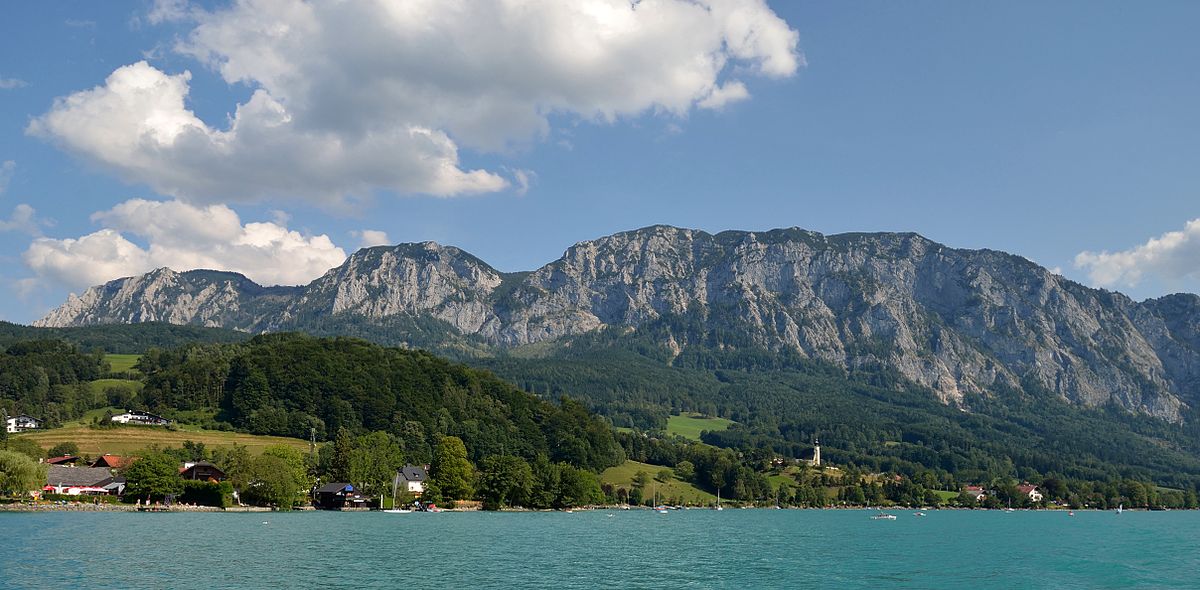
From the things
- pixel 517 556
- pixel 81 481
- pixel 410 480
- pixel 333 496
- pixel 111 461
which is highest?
pixel 111 461

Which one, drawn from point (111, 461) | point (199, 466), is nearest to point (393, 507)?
point (199, 466)

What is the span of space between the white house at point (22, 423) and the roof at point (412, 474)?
269 ft

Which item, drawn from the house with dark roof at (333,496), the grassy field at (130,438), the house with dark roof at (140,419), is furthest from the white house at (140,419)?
the house with dark roof at (333,496)

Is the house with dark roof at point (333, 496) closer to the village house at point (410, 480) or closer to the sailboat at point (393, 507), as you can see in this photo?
the sailboat at point (393, 507)

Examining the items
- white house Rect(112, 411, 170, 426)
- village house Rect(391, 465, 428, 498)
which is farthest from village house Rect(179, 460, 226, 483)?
white house Rect(112, 411, 170, 426)

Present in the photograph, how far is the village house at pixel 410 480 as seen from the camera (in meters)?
166

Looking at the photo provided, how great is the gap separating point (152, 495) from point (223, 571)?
281ft

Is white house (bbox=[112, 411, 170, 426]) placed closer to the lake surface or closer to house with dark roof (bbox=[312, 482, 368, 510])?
house with dark roof (bbox=[312, 482, 368, 510])

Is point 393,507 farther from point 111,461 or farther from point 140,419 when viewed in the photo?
point 140,419

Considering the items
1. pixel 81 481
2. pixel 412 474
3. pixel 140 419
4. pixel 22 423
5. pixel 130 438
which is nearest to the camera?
pixel 81 481

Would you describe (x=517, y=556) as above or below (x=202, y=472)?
below

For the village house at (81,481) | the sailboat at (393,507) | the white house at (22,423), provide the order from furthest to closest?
1. the white house at (22,423)
2. the sailboat at (393,507)
3. the village house at (81,481)

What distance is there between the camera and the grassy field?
165 m

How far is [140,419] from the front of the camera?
195875mm
